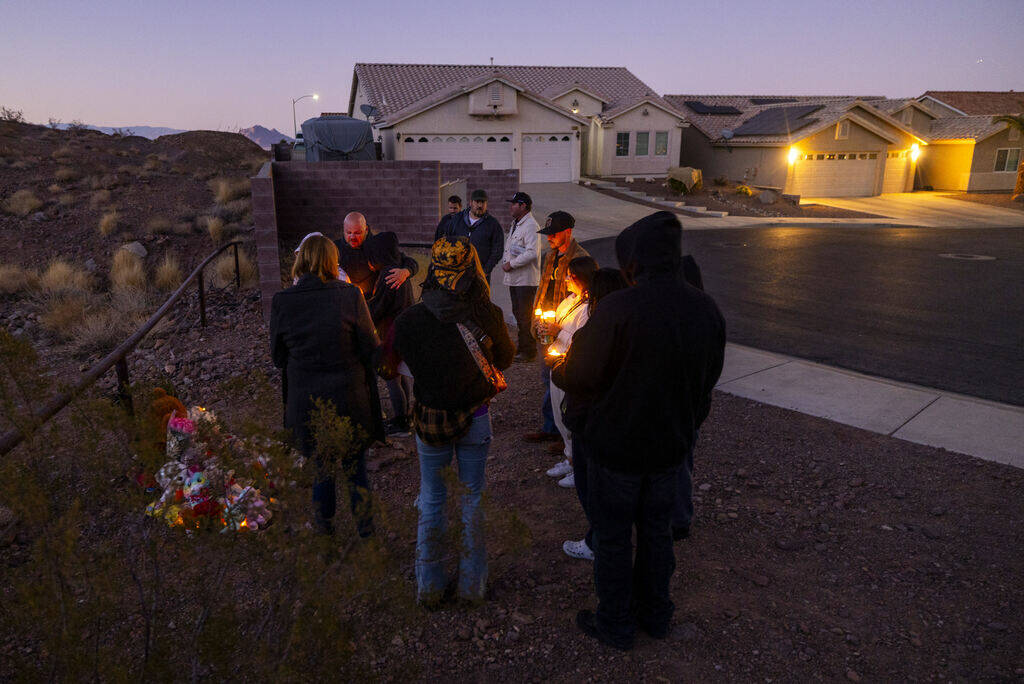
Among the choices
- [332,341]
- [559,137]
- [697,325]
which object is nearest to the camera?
[697,325]

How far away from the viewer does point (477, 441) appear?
11.1 feet

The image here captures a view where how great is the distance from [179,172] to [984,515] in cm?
3074

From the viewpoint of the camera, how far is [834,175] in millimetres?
33125

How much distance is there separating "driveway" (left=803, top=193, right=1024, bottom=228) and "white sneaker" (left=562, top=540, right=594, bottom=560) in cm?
2554

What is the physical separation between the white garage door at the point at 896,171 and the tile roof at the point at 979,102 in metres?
10.1

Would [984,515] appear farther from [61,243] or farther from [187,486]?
[61,243]

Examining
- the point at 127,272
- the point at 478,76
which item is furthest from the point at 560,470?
the point at 478,76

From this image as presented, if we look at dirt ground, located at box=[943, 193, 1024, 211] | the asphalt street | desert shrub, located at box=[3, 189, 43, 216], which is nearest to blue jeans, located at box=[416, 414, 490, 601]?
the asphalt street

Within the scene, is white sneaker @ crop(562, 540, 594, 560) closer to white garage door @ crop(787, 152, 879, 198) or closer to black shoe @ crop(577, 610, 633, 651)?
black shoe @ crop(577, 610, 633, 651)

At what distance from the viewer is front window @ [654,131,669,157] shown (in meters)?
35.8

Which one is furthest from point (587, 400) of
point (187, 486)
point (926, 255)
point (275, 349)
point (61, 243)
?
point (61, 243)

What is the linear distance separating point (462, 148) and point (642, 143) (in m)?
10.8

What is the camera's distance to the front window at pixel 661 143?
35.8 m

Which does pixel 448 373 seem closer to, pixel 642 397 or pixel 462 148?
pixel 642 397
